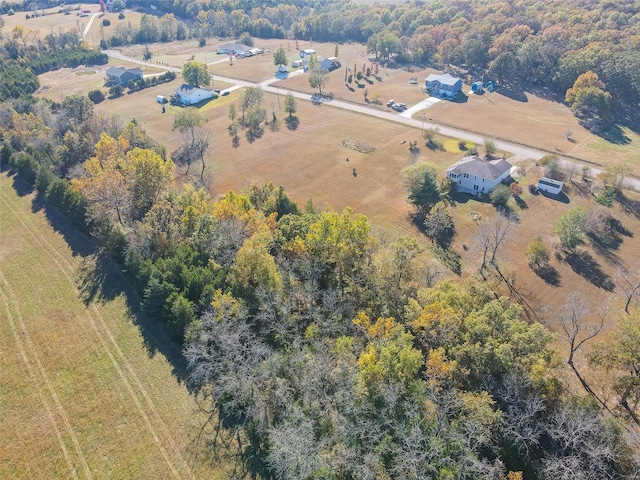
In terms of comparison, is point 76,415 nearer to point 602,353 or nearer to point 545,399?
point 545,399

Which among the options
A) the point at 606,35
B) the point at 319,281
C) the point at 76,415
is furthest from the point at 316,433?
the point at 606,35

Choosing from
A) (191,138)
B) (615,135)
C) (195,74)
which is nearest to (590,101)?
(615,135)

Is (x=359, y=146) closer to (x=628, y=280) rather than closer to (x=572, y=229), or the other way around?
(x=572, y=229)

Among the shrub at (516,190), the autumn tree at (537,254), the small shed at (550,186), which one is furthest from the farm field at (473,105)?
the autumn tree at (537,254)

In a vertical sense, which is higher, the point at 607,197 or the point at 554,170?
the point at 554,170

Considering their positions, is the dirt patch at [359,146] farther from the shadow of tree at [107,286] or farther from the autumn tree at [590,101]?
the shadow of tree at [107,286]

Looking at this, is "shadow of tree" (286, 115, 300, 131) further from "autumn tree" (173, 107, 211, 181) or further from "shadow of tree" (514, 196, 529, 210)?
"shadow of tree" (514, 196, 529, 210)
